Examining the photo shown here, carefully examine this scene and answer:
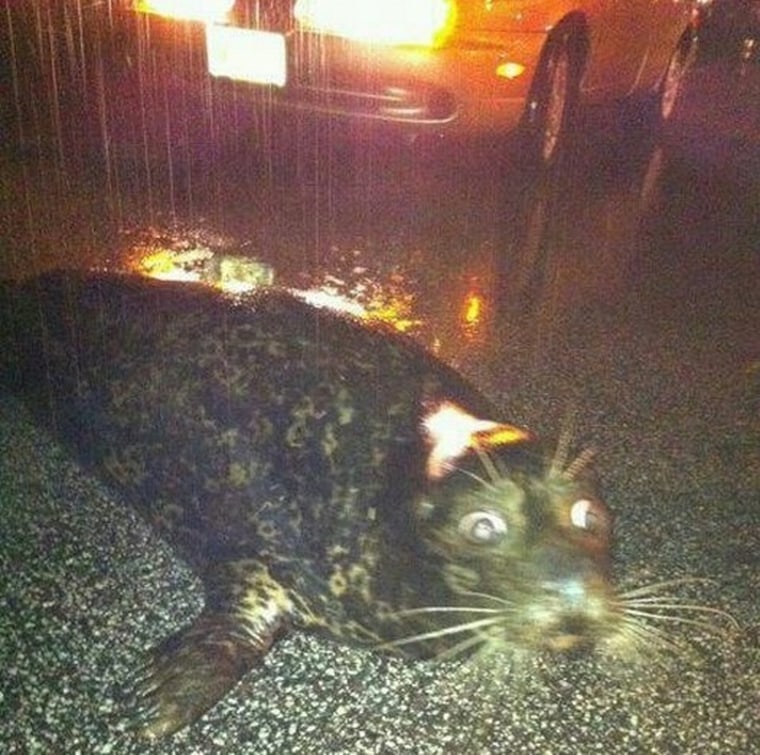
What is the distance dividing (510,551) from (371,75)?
408 cm

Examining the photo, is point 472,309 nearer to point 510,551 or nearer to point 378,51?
point 378,51

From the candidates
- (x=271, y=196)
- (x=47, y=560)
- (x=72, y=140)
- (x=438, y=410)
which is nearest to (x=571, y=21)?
(x=271, y=196)

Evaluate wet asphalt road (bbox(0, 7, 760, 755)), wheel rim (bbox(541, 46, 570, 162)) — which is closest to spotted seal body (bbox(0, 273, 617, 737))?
wet asphalt road (bbox(0, 7, 760, 755))

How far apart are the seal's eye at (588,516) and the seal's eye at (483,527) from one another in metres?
0.22

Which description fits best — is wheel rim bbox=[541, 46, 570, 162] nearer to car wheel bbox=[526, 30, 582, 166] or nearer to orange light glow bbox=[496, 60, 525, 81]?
car wheel bbox=[526, 30, 582, 166]

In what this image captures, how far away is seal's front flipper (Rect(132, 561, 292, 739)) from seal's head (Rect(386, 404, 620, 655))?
16.7 inches

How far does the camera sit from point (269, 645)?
8.61ft

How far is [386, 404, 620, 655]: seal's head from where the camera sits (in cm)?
236

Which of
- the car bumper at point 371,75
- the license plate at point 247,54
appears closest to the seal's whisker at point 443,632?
the car bumper at point 371,75

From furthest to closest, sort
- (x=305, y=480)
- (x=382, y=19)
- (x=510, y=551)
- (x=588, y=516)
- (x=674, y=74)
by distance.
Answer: (x=674, y=74)
(x=382, y=19)
(x=305, y=480)
(x=588, y=516)
(x=510, y=551)

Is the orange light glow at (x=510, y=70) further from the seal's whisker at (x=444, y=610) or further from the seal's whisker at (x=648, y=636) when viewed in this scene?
the seal's whisker at (x=444, y=610)

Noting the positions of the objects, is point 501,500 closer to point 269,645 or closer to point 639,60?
point 269,645

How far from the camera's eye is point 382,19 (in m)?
5.61


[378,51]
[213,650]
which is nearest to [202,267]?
[378,51]
